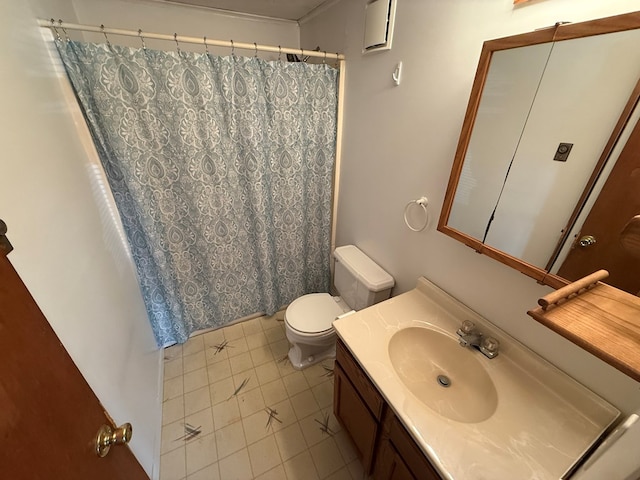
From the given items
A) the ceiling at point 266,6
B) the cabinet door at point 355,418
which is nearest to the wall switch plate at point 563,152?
the cabinet door at point 355,418

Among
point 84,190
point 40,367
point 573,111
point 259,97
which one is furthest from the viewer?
point 259,97

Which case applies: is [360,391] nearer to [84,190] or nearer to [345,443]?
[345,443]

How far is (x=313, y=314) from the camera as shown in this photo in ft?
5.67

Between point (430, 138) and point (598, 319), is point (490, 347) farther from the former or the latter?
point (430, 138)

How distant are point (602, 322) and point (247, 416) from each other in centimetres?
171

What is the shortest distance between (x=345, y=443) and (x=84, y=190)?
1.84m

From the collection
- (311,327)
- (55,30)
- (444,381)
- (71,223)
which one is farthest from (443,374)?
(55,30)

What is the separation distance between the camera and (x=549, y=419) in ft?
2.67

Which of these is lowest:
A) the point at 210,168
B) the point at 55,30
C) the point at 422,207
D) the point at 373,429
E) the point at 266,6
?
the point at 373,429

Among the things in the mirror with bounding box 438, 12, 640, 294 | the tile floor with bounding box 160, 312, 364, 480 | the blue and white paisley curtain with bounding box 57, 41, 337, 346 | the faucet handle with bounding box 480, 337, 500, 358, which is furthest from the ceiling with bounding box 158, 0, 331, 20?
the tile floor with bounding box 160, 312, 364, 480

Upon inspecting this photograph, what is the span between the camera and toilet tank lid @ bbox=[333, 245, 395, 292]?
1.52 metres

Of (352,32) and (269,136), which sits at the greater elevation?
(352,32)

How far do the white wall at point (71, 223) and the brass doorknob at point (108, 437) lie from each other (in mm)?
299

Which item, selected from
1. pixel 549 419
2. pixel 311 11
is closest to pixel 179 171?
pixel 311 11
